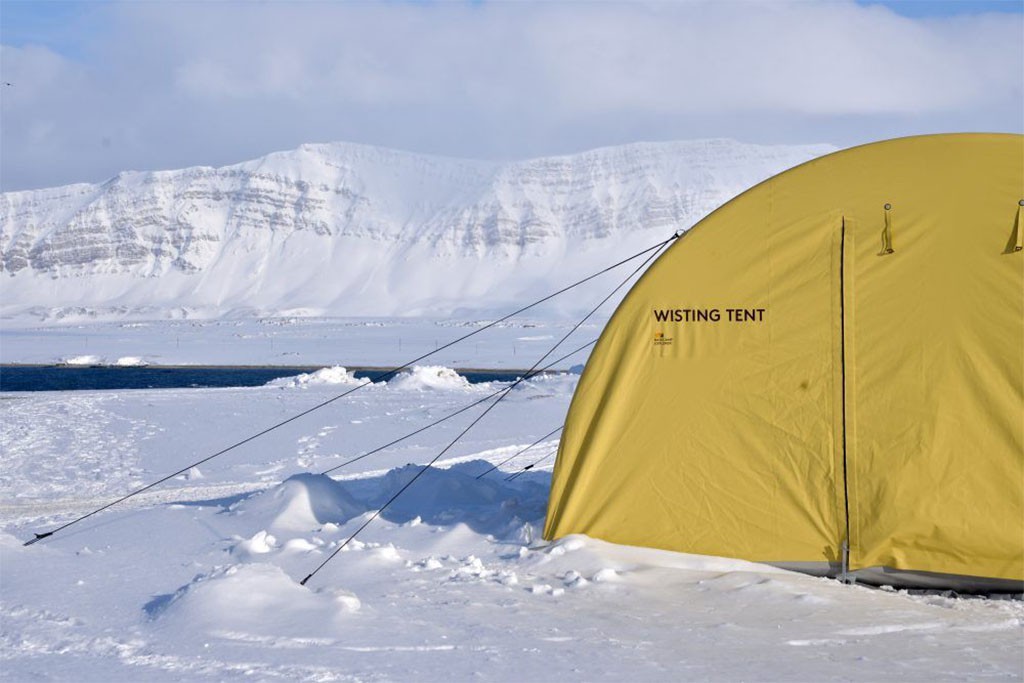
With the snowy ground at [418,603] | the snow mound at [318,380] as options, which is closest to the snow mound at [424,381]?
the snow mound at [318,380]

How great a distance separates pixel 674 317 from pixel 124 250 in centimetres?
16594

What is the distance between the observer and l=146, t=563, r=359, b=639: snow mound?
21.3 ft

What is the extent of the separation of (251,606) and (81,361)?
1942 inches

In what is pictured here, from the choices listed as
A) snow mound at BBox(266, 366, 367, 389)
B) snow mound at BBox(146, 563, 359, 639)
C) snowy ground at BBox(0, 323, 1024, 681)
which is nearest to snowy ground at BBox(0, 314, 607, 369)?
snow mound at BBox(266, 366, 367, 389)

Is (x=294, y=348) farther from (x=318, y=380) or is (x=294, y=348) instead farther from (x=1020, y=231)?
(x=1020, y=231)

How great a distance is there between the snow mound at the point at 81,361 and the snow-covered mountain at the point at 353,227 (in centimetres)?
7888

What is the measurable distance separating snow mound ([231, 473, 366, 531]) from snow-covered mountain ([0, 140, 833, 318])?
122 meters

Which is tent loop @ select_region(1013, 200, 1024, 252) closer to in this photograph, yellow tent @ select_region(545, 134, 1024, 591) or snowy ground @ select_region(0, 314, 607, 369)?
yellow tent @ select_region(545, 134, 1024, 591)

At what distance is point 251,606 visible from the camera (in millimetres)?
6758

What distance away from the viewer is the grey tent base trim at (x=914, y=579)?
23.9 ft


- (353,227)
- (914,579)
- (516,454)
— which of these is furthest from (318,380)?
(353,227)

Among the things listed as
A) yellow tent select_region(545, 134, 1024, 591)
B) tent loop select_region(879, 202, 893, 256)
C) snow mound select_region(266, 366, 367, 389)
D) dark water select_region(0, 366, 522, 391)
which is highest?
tent loop select_region(879, 202, 893, 256)

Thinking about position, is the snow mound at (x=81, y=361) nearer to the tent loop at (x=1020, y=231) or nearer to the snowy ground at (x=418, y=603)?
the snowy ground at (x=418, y=603)

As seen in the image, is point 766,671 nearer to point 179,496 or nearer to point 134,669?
point 134,669
